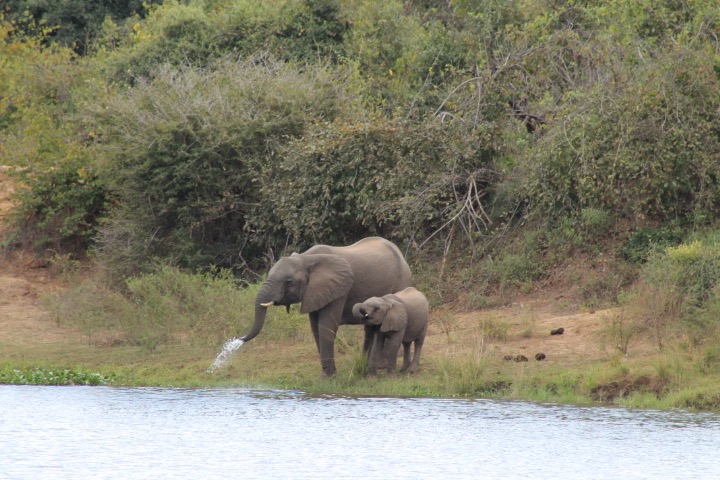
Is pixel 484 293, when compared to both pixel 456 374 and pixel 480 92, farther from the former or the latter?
pixel 456 374

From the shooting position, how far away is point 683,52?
18.8 meters

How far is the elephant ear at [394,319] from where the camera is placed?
50.0ft

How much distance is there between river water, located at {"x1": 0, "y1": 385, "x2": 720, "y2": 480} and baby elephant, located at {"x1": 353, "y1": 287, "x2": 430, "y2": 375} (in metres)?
1.01

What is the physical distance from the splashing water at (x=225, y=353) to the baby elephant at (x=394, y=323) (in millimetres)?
2182

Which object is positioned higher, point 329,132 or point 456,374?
point 329,132

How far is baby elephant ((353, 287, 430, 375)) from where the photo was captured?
49.9 ft

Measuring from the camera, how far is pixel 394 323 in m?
15.3

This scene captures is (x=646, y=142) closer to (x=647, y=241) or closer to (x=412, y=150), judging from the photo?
(x=647, y=241)

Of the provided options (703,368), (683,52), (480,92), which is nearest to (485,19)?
(480,92)

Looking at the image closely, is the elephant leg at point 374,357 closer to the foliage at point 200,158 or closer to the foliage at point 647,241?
the foliage at point 647,241

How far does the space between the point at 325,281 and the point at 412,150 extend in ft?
18.2

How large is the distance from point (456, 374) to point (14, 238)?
14.4 meters

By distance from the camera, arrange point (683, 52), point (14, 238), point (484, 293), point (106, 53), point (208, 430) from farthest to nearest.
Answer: point (106, 53), point (14, 238), point (484, 293), point (683, 52), point (208, 430)

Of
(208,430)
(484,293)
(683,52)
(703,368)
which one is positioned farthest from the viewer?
(484,293)
